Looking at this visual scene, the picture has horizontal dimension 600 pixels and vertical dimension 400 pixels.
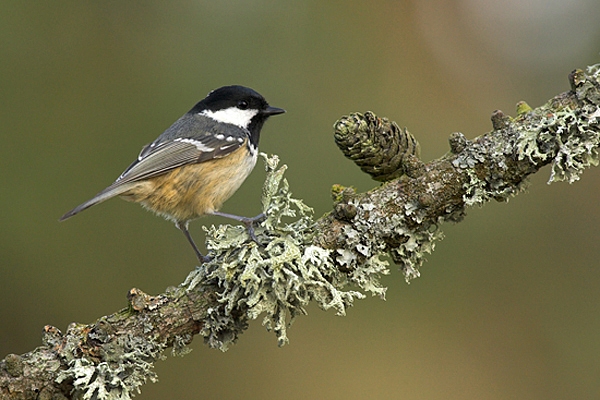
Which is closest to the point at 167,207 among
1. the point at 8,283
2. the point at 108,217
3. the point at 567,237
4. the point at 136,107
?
the point at 108,217

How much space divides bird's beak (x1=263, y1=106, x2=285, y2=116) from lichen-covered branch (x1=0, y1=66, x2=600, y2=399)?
142 centimetres

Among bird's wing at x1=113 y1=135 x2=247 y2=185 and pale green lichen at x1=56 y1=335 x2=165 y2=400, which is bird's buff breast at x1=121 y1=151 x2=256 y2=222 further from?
pale green lichen at x1=56 y1=335 x2=165 y2=400

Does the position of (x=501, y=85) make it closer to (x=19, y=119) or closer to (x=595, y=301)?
Answer: (x=595, y=301)

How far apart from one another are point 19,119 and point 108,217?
0.72 m

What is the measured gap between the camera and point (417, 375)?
2850mm

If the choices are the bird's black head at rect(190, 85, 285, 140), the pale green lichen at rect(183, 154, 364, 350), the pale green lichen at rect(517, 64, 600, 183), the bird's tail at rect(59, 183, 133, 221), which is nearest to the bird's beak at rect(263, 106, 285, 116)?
the bird's black head at rect(190, 85, 285, 140)

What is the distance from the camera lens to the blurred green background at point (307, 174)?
2904 mm

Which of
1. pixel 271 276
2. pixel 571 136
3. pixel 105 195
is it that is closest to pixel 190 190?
pixel 105 195

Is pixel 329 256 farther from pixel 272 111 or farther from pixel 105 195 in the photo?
pixel 272 111

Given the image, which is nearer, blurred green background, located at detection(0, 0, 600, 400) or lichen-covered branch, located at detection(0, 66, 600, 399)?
lichen-covered branch, located at detection(0, 66, 600, 399)

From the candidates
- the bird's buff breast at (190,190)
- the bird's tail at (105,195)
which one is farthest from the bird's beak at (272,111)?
the bird's tail at (105,195)

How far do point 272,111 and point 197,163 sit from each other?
1.72 feet

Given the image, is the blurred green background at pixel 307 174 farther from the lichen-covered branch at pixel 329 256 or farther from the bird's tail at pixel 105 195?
the lichen-covered branch at pixel 329 256

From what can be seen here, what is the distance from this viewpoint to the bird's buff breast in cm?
311
